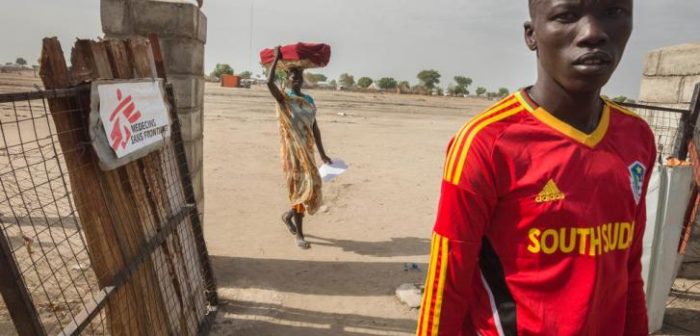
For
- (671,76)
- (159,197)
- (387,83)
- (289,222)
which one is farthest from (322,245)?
(387,83)

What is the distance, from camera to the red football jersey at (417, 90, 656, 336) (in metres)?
1.31

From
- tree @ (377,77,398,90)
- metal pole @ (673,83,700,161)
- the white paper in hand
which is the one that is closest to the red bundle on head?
the white paper in hand

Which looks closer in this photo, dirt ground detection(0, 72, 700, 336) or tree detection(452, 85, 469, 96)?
dirt ground detection(0, 72, 700, 336)

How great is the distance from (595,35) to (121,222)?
2.23 meters

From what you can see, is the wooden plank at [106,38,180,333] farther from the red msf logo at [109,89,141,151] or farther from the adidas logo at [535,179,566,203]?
the adidas logo at [535,179,566,203]

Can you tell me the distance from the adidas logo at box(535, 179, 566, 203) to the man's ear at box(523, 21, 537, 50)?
449 mm

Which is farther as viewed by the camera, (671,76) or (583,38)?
(671,76)

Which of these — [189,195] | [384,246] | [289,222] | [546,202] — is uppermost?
[546,202]

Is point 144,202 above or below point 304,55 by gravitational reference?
below

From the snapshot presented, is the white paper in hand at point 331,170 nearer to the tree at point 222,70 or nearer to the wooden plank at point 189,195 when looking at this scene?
the wooden plank at point 189,195

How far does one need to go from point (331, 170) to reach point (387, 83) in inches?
2699

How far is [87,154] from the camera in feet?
7.17

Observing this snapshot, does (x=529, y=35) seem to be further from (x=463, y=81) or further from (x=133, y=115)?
(x=463, y=81)

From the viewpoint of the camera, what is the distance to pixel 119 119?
2334mm
